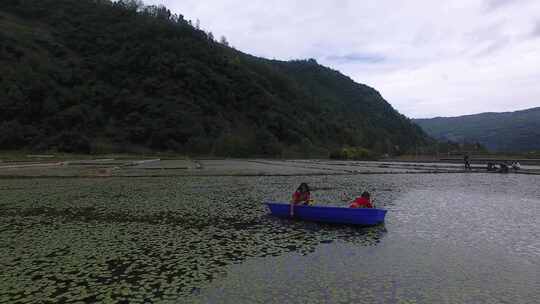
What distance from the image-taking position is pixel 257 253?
38.2 ft

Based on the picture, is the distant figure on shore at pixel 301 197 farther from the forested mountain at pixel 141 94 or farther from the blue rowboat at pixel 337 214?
the forested mountain at pixel 141 94

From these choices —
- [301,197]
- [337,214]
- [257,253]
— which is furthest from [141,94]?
[257,253]

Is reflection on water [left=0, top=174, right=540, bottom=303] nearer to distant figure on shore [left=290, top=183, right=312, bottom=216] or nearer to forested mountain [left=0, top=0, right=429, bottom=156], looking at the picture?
distant figure on shore [left=290, top=183, right=312, bottom=216]

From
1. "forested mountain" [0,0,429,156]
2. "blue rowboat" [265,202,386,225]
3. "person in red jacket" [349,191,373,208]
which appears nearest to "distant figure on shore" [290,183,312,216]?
"blue rowboat" [265,202,386,225]

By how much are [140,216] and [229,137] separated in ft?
296

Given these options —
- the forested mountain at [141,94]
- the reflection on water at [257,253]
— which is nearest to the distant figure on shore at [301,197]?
the reflection on water at [257,253]

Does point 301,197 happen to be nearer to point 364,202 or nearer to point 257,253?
point 364,202

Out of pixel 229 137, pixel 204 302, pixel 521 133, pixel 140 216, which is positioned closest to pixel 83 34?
pixel 229 137

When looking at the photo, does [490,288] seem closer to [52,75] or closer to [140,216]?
[140,216]

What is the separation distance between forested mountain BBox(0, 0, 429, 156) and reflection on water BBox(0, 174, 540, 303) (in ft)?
275

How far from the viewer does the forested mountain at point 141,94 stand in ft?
346

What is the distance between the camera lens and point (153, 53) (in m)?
136

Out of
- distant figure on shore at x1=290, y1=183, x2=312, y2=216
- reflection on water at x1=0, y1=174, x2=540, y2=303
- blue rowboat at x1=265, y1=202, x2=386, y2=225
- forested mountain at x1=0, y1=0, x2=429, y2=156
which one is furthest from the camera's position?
forested mountain at x1=0, y1=0, x2=429, y2=156

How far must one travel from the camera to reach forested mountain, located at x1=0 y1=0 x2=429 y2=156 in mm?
105344
